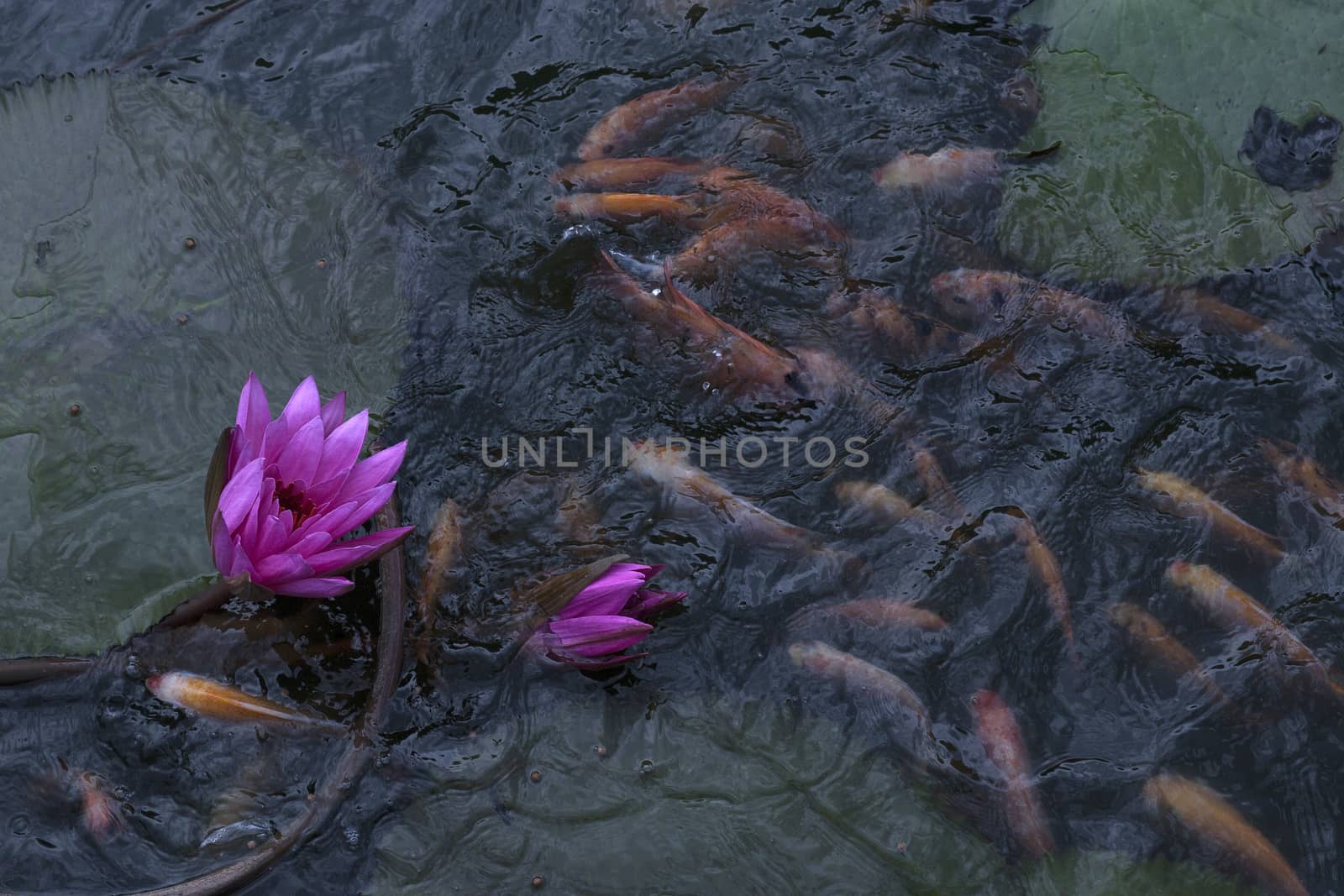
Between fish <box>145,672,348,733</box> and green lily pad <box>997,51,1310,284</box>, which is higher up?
green lily pad <box>997,51,1310,284</box>

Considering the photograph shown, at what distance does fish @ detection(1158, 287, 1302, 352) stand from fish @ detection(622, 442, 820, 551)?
143 cm

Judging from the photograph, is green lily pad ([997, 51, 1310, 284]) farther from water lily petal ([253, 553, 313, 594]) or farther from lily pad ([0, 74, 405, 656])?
water lily petal ([253, 553, 313, 594])

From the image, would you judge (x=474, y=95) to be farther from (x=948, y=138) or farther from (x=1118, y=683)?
(x=1118, y=683)

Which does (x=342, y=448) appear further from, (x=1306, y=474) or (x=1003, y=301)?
(x=1306, y=474)

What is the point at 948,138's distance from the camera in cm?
388

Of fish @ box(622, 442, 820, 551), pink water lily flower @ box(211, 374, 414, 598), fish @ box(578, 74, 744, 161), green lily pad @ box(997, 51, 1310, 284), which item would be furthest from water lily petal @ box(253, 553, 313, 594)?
green lily pad @ box(997, 51, 1310, 284)

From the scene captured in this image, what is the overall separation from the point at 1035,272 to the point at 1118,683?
1350 mm

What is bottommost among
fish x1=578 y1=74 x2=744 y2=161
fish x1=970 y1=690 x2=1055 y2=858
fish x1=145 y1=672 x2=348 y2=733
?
fish x1=970 y1=690 x2=1055 y2=858

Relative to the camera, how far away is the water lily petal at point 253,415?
2621 millimetres

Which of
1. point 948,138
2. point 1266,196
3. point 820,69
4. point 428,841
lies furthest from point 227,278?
point 1266,196

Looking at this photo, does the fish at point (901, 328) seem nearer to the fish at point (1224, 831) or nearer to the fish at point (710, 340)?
the fish at point (710, 340)

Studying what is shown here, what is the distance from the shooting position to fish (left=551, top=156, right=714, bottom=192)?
12.3 feet

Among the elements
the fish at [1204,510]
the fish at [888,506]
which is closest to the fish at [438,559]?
the fish at [888,506]

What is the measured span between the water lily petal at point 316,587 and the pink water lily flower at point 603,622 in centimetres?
48
